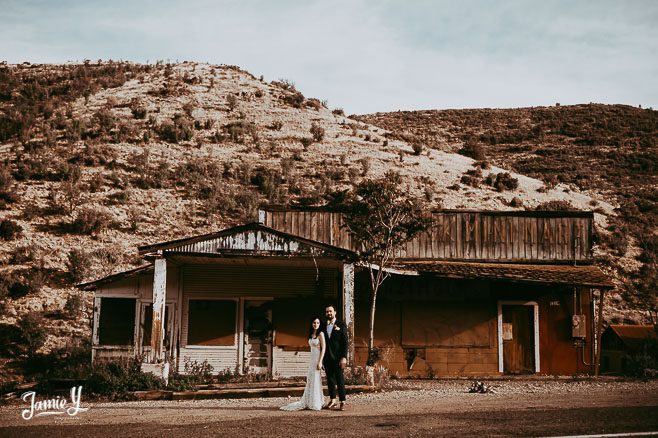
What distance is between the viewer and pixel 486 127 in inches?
2623

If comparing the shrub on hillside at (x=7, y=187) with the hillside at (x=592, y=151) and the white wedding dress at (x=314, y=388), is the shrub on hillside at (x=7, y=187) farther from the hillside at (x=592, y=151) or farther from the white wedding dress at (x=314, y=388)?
the hillside at (x=592, y=151)

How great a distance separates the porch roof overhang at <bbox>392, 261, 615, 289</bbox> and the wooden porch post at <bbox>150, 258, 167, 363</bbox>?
625 cm

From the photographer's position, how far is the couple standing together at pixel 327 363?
11.7 meters

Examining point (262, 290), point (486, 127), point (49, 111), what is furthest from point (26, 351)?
point (486, 127)

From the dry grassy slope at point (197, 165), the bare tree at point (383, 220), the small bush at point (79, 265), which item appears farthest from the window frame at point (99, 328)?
the small bush at point (79, 265)

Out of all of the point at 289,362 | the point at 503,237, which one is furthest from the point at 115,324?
the point at 503,237

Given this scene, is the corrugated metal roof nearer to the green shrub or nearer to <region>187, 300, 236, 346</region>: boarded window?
<region>187, 300, 236, 346</region>: boarded window

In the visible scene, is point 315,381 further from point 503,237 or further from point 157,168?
point 157,168

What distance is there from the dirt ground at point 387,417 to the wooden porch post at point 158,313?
2004 millimetres

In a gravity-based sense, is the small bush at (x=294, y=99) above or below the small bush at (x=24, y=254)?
above

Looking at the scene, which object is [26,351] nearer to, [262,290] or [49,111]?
[262,290]

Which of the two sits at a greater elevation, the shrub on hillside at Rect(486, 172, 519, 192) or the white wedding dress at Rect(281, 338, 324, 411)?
the shrub on hillside at Rect(486, 172, 519, 192)

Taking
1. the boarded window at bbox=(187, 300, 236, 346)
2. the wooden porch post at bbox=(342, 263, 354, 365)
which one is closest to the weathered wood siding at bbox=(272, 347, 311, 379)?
the boarded window at bbox=(187, 300, 236, 346)

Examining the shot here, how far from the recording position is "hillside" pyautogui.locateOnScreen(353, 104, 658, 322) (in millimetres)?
35656
